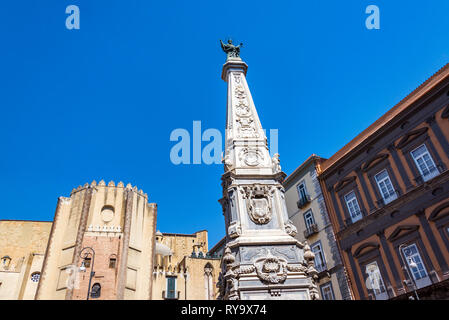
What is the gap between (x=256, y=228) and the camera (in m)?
8.94

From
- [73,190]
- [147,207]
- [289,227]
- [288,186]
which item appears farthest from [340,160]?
[73,190]

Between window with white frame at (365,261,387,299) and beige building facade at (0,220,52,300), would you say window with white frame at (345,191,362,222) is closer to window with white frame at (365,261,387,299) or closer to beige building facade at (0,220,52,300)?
window with white frame at (365,261,387,299)

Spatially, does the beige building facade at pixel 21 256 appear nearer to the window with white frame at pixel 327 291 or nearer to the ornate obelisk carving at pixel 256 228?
the window with white frame at pixel 327 291

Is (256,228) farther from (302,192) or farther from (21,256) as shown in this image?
(21,256)

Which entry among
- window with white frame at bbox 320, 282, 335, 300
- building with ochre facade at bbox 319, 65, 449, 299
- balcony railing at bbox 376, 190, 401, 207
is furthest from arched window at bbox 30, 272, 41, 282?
balcony railing at bbox 376, 190, 401, 207

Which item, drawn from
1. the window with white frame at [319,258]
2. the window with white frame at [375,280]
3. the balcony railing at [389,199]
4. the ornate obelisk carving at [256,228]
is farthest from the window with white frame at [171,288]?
the ornate obelisk carving at [256,228]

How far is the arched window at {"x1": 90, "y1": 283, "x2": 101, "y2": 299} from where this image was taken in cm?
2680

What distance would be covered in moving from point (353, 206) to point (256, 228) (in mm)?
13577

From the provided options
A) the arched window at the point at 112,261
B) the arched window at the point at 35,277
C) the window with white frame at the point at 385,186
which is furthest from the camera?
the arched window at the point at 35,277

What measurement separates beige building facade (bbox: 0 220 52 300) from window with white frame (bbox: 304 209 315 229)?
2687 centimetres

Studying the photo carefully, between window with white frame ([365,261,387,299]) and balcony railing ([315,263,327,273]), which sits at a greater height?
balcony railing ([315,263,327,273])

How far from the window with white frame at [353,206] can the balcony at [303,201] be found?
343 cm

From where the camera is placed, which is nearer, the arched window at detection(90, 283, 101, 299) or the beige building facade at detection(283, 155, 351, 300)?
the beige building facade at detection(283, 155, 351, 300)

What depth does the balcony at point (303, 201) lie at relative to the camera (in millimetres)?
24030
